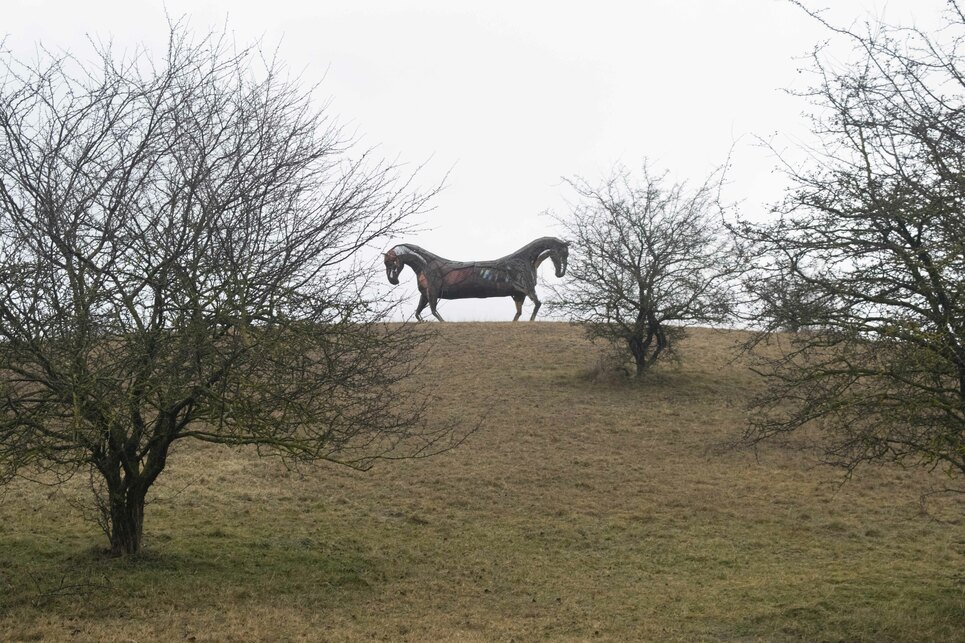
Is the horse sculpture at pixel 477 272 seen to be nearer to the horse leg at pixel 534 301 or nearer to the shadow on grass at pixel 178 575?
the horse leg at pixel 534 301

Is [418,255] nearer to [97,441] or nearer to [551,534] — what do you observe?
[551,534]

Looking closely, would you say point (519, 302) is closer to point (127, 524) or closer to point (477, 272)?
point (477, 272)

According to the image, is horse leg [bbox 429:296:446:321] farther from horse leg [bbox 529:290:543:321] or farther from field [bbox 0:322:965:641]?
field [bbox 0:322:965:641]

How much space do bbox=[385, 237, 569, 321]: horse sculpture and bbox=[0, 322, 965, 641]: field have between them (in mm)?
8569

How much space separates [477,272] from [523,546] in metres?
19.4

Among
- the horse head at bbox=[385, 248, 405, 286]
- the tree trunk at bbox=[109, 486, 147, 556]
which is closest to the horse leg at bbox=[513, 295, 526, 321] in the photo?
the horse head at bbox=[385, 248, 405, 286]

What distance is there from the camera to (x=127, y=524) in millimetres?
12305

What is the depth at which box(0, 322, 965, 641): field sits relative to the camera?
10.6 metres

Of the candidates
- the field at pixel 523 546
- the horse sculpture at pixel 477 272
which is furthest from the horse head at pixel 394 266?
the field at pixel 523 546

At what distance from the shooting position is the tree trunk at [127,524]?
12117 mm

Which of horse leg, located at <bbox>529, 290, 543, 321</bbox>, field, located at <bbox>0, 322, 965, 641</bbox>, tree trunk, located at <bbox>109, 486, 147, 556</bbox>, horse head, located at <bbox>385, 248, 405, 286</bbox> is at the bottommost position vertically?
field, located at <bbox>0, 322, 965, 641</bbox>

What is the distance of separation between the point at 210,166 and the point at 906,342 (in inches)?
329

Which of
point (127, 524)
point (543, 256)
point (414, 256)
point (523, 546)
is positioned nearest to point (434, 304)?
point (414, 256)

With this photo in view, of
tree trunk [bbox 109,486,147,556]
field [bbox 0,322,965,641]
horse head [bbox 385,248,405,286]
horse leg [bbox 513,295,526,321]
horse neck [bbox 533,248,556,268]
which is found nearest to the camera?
field [bbox 0,322,965,641]
